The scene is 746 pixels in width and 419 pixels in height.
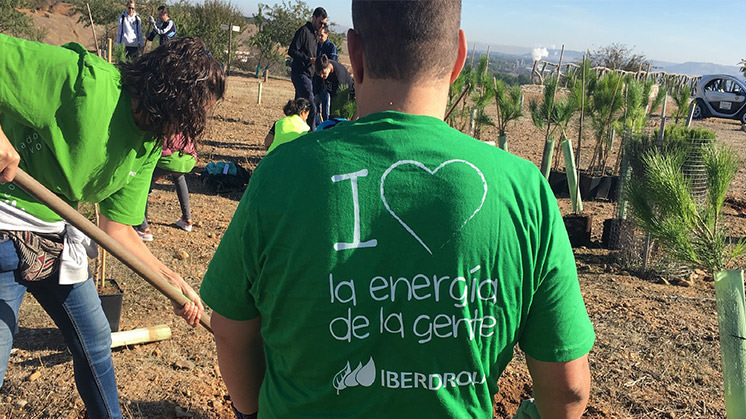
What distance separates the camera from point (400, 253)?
0.91m

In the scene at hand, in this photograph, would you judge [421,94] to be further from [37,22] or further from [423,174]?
[37,22]

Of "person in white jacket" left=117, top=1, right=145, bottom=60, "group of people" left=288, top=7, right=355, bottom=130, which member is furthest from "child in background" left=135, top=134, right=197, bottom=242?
"person in white jacket" left=117, top=1, right=145, bottom=60

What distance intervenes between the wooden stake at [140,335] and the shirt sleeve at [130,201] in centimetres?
135

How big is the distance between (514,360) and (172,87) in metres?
2.43

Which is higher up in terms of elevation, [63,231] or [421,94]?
[421,94]

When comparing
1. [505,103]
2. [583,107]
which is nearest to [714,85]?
[583,107]

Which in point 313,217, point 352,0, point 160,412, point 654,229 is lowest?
point 160,412

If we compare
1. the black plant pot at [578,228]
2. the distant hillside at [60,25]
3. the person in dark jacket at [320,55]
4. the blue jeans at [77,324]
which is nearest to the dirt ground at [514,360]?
the black plant pot at [578,228]

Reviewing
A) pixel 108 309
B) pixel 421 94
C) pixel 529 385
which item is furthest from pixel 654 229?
pixel 108 309

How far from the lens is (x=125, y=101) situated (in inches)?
73.8

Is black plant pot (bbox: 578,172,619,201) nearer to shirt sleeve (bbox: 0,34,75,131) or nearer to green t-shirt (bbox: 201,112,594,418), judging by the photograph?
shirt sleeve (bbox: 0,34,75,131)

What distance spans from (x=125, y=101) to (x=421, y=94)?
1265mm

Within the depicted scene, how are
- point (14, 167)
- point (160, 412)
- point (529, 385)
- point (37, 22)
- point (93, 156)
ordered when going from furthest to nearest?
point (37, 22) → point (529, 385) → point (160, 412) → point (93, 156) → point (14, 167)

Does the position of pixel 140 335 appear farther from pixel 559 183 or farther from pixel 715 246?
pixel 559 183
